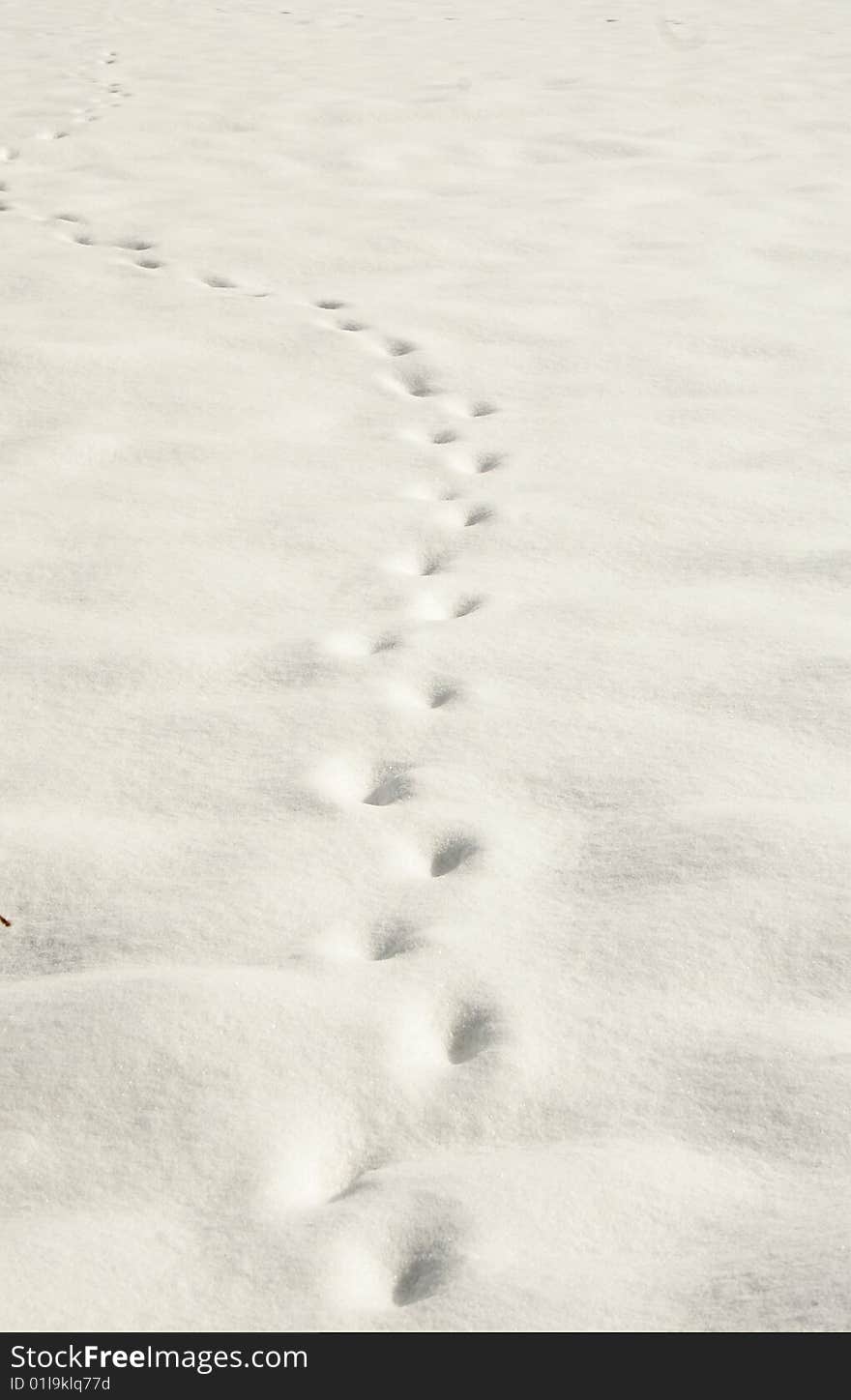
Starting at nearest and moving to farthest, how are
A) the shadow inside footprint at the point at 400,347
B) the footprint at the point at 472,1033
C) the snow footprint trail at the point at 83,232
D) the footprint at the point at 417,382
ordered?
the footprint at the point at 472,1033 → the footprint at the point at 417,382 → the shadow inside footprint at the point at 400,347 → the snow footprint trail at the point at 83,232

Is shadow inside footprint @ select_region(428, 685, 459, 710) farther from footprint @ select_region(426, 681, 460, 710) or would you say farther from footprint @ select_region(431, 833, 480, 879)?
footprint @ select_region(431, 833, 480, 879)

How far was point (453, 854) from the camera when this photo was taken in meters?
1.30

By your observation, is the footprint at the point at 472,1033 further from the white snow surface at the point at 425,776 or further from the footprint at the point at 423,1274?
the footprint at the point at 423,1274

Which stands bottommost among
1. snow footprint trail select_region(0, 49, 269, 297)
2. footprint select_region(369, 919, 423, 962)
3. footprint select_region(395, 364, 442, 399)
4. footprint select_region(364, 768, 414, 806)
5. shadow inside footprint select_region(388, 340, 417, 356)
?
footprint select_region(364, 768, 414, 806)

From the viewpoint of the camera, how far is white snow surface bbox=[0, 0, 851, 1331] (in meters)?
0.93

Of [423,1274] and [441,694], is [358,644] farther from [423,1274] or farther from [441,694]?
[423,1274]

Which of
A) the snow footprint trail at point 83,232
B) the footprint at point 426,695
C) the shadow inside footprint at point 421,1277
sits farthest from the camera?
the snow footprint trail at point 83,232

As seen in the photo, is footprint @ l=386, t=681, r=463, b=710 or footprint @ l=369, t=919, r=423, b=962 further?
footprint @ l=386, t=681, r=463, b=710

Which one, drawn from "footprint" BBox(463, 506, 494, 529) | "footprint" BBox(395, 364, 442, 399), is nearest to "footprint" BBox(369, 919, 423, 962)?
"footprint" BBox(463, 506, 494, 529)

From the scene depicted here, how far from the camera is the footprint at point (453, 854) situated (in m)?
1.29

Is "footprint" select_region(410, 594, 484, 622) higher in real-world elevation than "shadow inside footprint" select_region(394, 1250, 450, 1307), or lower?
lower

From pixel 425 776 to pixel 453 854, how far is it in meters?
0.12

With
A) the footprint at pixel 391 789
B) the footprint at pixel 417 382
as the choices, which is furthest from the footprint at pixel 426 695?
the footprint at pixel 417 382
